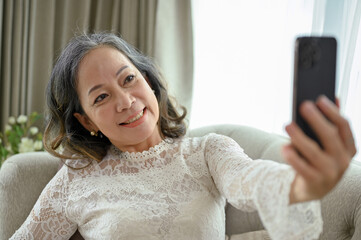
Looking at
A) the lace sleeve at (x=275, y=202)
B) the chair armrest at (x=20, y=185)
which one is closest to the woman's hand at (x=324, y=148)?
the lace sleeve at (x=275, y=202)

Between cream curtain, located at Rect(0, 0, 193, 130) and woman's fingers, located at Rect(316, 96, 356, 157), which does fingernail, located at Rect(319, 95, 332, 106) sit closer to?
woman's fingers, located at Rect(316, 96, 356, 157)

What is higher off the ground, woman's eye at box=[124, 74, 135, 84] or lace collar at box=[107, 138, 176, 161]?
woman's eye at box=[124, 74, 135, 84]

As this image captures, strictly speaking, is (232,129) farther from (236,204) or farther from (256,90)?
(236,204)

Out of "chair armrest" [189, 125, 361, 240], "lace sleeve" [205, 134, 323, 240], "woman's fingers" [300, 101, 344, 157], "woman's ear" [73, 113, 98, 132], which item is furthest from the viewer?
"woman's ear" [73, 113, 98, 132]

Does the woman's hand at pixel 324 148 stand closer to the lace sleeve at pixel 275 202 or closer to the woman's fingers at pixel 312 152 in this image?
the woman's fingers at pixel 312 152

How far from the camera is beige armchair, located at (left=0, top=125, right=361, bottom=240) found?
1.35 meters

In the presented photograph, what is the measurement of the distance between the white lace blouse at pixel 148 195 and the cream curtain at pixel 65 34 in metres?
1.44

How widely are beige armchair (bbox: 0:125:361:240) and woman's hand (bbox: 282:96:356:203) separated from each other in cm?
59

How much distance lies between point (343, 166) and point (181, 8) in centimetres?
235

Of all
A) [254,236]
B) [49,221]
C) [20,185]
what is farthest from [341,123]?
[20,185]

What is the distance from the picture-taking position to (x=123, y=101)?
4.65 ft

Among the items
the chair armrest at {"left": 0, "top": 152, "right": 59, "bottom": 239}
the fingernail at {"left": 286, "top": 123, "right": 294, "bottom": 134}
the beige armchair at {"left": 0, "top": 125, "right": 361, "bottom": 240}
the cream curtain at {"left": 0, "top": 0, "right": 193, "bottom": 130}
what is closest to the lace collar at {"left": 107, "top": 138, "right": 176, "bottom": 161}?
the beige armchair at {"left": 0, "top": 125, "right": 361, "bottom": 240}

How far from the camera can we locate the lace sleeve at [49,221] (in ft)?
4.83

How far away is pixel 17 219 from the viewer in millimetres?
1771
